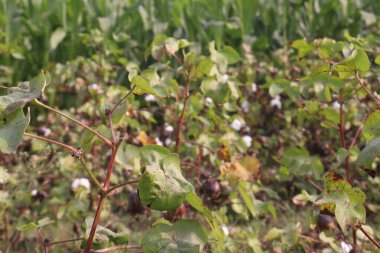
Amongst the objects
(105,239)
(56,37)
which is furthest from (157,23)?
(105,239)

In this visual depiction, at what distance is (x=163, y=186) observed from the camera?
0.68m

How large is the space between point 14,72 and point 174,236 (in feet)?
12.0

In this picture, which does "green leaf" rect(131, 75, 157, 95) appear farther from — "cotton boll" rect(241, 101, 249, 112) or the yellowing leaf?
"cotton boll" rect(241, 101, 249, 112)

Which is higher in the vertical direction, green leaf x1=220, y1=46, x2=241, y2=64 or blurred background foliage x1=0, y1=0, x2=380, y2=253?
green leaf x1=220, y1=46, x2=241, y2=64

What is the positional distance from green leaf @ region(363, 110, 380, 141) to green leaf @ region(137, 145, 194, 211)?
32 cm

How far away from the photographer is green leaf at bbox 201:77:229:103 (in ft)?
4.08

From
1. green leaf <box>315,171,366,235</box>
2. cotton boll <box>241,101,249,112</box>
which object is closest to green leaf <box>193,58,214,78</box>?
green leaf <box>315,171,366,235</box>

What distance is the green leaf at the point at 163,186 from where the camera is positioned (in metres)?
0.67

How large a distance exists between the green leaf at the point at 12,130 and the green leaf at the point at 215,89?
0.60m

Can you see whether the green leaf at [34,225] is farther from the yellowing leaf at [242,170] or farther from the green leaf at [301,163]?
the green leaf at [301,163]

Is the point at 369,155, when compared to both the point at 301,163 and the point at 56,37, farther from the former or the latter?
the point at 56,37

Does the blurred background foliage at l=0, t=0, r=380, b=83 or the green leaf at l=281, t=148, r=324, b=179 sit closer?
the green leaf at l=281, t=148, r=324, b=179

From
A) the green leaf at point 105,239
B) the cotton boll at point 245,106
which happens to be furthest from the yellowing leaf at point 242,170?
the cotton boll at point 245,106

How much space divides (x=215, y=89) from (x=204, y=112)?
1306mm
